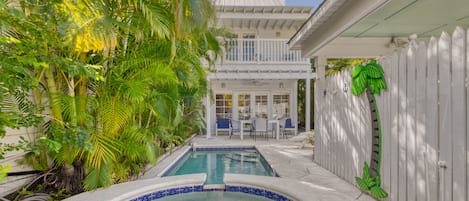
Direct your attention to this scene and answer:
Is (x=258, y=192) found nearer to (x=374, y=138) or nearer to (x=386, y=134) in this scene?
(x=374, y=138)

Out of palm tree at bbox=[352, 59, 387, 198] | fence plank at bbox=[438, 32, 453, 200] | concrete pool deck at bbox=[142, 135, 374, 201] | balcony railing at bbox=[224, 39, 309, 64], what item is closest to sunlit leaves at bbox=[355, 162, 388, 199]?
palm tree at bbox=[352, 59, 387, 198]

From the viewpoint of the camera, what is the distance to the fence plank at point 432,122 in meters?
2.56

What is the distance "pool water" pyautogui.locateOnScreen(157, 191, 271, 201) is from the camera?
168 inches

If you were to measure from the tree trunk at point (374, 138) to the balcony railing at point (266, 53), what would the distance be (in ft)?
26.1

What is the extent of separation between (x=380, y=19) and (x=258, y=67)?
24.4ft

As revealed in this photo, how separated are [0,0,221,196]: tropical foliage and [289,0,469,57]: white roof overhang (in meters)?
2.04

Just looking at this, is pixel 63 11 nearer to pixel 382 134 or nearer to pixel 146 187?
pixel 146 187

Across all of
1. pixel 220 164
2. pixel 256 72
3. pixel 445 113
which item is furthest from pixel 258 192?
pixel 256 72

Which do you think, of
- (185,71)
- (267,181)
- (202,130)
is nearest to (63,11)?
(185,71)

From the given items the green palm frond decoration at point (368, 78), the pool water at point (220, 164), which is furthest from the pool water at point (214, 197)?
the green palm frond decoration at point (368, 78)

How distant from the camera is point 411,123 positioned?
2945 mm

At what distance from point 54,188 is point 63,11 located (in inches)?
111

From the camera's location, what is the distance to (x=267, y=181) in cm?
438

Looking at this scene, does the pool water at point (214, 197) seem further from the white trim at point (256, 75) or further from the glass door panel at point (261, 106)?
the glass door panel at point (261, 106)
